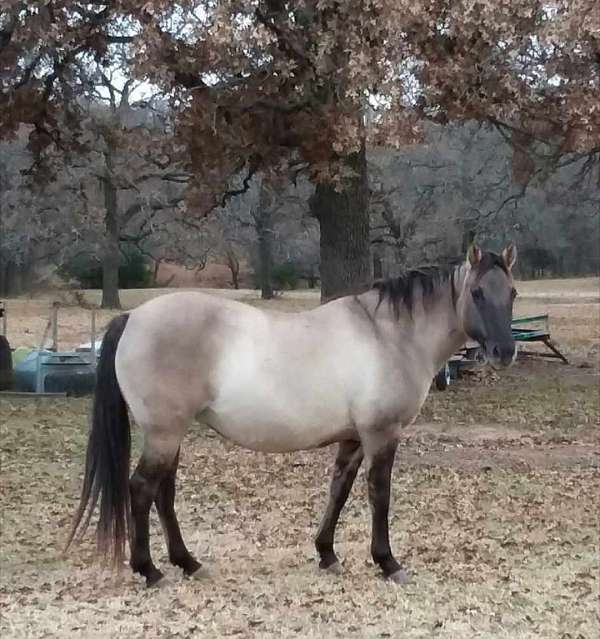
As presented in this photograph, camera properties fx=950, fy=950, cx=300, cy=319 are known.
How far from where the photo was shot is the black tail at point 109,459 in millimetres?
4352

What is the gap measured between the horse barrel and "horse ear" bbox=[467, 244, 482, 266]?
794cm

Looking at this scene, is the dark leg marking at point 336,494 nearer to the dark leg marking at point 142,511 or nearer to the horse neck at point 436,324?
the horse neck at point 436,324

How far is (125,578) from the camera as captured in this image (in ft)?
15.1

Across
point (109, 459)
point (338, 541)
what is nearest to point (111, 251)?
point (338, 541)

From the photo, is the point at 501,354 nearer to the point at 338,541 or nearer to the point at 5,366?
the point at 338,541

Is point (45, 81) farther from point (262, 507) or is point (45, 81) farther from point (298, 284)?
point (298, 284)

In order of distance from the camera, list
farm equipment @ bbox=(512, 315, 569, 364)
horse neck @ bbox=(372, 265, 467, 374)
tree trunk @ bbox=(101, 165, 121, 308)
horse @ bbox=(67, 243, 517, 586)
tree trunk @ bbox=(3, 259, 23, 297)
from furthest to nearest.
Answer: tree trunk @ bbox=(3, 259, 23, 297) → tree trunk @ bbox=(101, 165, 121, 308) → farm equipment @ bbox=(512, 315, 569, 364) → horse neck @ bbox=(372, 265, 467, 374) → horse @ bbox=(67, 243, 517, 586)

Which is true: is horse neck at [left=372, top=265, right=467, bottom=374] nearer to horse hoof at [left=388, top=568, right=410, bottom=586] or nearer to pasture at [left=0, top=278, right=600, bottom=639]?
horse hoof at [left=388, top=568, right=410, bottom=586]

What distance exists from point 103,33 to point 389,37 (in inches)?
143

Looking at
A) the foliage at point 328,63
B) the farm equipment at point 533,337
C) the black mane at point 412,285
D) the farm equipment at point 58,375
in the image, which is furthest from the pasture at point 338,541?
the farm equipment at point 533,337

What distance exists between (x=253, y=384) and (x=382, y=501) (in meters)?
0.87

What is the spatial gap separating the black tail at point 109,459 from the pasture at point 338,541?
272 millimetres

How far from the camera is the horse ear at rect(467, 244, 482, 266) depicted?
4.47 m

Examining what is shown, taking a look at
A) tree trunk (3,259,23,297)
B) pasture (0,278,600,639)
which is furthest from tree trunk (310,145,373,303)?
tree trunk (3,259,23,297)
